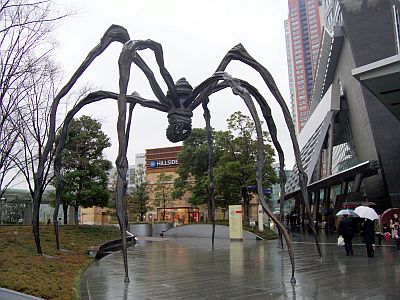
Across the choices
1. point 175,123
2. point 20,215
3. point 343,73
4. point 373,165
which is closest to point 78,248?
point 175,123

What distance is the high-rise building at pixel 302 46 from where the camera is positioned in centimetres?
11212

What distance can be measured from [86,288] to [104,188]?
611 inches

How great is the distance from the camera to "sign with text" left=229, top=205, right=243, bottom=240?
828 inches

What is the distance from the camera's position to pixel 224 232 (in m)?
24.3

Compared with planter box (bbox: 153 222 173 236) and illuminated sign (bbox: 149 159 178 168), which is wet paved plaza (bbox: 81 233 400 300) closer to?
planter box (bbox: 153 222 173 236)

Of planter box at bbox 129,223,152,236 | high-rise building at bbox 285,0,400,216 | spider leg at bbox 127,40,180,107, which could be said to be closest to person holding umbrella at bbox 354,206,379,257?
spider leg at bbox 127,40,180,107

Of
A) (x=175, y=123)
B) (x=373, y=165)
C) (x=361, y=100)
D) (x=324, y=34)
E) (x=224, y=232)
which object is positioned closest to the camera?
(x=175, y=123)

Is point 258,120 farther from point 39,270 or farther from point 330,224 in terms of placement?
point 330,224

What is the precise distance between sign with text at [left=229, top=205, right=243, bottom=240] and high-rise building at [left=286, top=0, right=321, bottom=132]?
94166 mm

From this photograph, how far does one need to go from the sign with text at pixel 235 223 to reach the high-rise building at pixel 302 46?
9417 centimetres

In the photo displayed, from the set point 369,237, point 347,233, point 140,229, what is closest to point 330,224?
point 140,229

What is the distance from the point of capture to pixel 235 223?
2139cm

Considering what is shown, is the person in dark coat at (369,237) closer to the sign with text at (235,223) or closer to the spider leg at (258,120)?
the spider leg at (258,120)

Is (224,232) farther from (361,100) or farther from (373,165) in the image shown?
(361,100)
